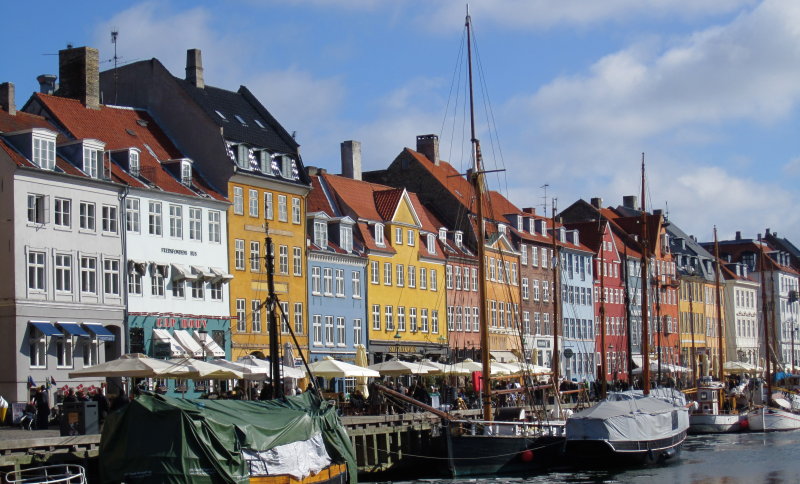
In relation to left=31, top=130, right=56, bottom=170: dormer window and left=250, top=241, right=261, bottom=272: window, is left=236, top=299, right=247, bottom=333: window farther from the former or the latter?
left=31, top=130, right=56, bottom=170: dormer window

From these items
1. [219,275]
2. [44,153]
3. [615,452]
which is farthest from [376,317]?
[44,153]

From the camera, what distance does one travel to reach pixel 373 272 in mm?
72875

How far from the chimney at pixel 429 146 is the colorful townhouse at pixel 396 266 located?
9107 mm

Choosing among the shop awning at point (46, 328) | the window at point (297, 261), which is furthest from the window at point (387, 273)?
the shop awning at point (46, 328)

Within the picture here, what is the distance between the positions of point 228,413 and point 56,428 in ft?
28.7

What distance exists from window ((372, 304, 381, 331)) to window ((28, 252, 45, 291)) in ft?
83.7

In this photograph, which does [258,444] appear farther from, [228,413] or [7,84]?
[7,84]

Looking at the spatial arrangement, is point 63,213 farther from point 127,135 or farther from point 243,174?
point 243,174

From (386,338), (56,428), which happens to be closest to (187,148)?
(386,338)

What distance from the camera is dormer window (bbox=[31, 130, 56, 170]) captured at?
50312 mm

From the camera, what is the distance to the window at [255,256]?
205ft

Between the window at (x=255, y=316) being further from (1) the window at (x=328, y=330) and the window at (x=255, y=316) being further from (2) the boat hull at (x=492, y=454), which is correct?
(2) the boat hull at (x=492, y=454)

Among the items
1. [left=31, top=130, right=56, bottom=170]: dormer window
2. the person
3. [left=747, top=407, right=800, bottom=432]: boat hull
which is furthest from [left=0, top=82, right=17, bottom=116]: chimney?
[left=747, top=407, right=800, bottom=432]: boat hull

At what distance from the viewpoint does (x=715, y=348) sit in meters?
125
